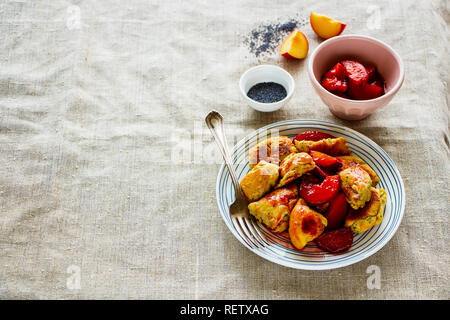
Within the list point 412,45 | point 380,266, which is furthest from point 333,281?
point 412,45

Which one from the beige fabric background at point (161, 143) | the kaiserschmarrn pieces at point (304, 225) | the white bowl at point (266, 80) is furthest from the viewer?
the white bowl at point (266, 80)

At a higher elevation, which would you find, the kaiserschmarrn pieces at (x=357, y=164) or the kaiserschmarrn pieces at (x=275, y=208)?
the kaiserschmarrn pieces at (x=357, y=164)

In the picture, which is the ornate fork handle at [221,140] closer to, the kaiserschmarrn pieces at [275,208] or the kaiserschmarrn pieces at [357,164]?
the kaiserschmarrn pieces at [275,208]

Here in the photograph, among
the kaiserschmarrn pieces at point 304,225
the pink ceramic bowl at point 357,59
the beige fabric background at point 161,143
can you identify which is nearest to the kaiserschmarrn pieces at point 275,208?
the kaiserschmarrn pieces at point 304,225

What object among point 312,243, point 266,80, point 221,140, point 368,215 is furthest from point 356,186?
point 266,80

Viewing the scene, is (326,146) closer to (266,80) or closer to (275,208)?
(275,208)
